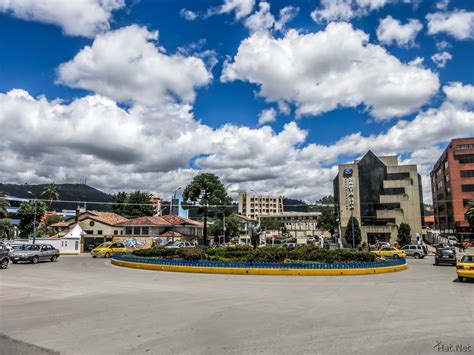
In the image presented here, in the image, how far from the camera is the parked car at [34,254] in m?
32.2

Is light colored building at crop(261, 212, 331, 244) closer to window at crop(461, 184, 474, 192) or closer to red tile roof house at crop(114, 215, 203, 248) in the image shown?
window at crop(461, 184, 474, 192)

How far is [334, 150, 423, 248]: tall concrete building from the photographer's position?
235 feet

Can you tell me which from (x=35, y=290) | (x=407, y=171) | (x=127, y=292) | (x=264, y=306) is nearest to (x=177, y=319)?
(x=264, y=306)

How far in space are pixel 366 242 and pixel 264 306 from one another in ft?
210

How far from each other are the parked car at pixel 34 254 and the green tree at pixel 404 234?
56010mm

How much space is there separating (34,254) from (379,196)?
60.9 metres

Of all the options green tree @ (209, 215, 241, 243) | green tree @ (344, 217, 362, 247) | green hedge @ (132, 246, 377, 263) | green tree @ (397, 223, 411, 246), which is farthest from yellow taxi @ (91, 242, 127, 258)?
green tree @ (397, 223, 411, 246)

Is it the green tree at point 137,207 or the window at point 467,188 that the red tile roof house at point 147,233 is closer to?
the green tree at point 137,207

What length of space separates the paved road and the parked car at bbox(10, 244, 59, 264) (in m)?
16.9

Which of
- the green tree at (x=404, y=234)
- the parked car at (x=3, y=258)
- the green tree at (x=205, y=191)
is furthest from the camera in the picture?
the green tree at (x=404, y=234)

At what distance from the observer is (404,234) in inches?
2675

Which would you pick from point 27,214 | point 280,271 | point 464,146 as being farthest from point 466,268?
point 464,146

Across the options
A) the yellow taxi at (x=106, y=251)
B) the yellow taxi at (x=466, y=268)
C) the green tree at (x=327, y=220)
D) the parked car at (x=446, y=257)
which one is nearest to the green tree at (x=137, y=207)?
the green tree at (x=327, y=220)

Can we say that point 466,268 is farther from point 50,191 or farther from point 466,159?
point 50,191
